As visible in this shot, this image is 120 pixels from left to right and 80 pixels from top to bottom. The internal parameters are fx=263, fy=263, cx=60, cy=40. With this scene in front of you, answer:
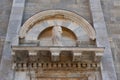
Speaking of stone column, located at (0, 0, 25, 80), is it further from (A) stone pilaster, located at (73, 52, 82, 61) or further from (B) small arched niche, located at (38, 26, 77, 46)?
(A) stone pilaster, located at (73, 52, 82, 61)

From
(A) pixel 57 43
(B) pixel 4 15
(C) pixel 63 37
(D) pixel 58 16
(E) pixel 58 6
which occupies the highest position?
(E) pixel 58 6

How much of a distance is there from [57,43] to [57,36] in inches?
11.5

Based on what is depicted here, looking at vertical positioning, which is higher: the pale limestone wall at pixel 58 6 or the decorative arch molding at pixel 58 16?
the pale limestone wall at pixel 58 6

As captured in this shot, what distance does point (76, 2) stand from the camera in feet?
37.2

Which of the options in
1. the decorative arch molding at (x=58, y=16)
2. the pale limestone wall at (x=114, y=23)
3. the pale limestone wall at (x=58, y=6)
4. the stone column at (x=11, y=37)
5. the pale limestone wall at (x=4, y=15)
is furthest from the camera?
the pale limestone wall at (x=58, y=6)

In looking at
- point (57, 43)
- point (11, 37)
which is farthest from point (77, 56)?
point (11, 37)

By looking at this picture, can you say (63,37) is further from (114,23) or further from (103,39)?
(114,23)

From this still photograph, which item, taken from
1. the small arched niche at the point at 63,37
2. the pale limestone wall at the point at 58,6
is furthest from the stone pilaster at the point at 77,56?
the pale limestone wall at the point at 58,6

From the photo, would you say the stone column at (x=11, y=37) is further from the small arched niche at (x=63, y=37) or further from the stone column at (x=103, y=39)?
the stone column at (x=103, y=39)

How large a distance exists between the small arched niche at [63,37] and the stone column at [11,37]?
99 cm

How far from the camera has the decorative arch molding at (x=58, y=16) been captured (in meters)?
9.80

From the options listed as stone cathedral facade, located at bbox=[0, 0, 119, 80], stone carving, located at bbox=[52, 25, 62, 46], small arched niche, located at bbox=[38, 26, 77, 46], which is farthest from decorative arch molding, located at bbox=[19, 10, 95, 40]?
stone carving, located at bbox=[52, 25, 62, 46]

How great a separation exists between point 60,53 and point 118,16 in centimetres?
367

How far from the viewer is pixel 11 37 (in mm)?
9711
